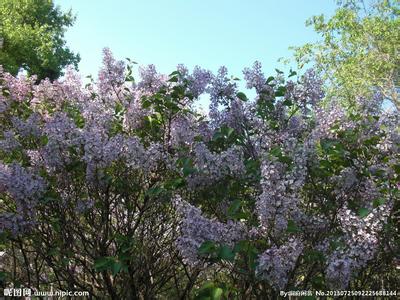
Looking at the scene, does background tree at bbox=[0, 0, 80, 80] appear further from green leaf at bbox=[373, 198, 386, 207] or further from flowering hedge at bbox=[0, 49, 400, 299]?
green leaf at bbox=[373, 198, 386, 207]

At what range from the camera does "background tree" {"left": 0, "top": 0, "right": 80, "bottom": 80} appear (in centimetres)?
1970

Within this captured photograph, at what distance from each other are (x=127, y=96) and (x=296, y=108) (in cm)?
181

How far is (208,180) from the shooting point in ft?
12.1

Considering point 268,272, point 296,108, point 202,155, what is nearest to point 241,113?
point 296,108

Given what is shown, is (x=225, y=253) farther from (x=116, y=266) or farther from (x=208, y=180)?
(x=208, y=180)

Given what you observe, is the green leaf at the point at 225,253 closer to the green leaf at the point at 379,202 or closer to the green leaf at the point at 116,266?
the green leaf at the point at 116,266

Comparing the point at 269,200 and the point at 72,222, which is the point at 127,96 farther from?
the point at 269,200

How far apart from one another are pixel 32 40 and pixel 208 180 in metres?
18.9

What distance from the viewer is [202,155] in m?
3.65

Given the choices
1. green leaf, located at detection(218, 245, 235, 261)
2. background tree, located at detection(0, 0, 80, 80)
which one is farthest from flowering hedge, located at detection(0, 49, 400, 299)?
background tree, located at detection(0, 0, 80, 80)

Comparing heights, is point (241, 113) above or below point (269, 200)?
above

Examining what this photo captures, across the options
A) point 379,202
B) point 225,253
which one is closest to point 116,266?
point 225,253

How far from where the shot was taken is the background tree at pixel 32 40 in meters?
19.7

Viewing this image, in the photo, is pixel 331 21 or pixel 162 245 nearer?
pixel 162 245
